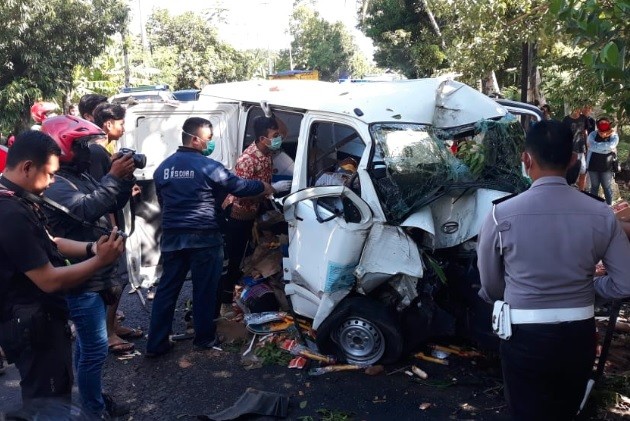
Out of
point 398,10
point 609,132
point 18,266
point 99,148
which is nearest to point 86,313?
point 18,266

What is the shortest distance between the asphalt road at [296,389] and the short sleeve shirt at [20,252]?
167 centimetres

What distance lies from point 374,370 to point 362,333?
29 centimetres

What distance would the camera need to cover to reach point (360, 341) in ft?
14.5

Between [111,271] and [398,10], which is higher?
[398,10]

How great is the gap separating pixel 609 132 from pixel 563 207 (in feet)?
24.5

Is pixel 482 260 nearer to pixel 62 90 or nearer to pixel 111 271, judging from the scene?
pixel 111 271

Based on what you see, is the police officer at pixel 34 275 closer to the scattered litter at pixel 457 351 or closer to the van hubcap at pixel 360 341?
the van hubcap at pixel 360 341

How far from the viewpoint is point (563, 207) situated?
2354 mm

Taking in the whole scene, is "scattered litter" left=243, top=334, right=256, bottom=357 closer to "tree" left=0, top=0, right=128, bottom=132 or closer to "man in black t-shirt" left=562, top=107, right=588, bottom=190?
"man in black t-shirt" left=562, top=107, right=588, bottom=190

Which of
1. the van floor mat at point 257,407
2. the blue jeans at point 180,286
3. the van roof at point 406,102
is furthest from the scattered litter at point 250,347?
the van roof at point 406,102

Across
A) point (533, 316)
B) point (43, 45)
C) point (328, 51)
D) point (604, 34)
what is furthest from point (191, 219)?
point (328, 51)

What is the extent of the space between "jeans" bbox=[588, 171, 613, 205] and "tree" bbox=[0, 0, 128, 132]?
11.8 meters

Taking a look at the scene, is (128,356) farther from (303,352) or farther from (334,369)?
(334,369)

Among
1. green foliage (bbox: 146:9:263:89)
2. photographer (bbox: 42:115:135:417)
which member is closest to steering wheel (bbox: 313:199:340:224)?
photographer (bbox: 42:115:135:417)
